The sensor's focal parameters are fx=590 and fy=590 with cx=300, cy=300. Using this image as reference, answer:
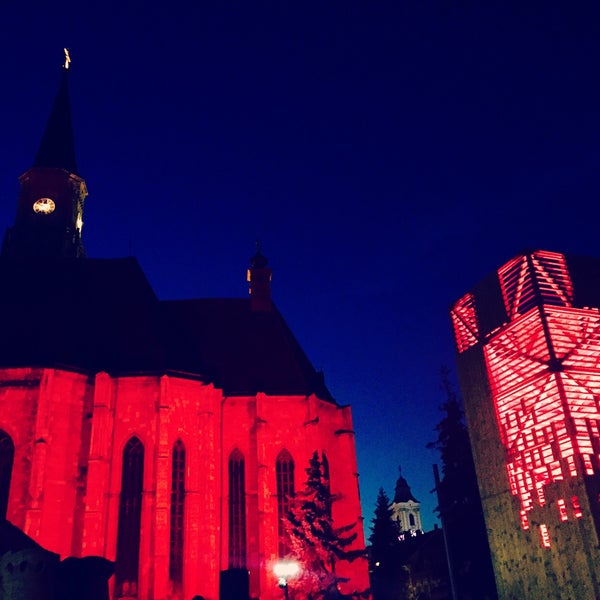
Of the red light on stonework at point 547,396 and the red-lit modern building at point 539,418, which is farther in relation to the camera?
the red light on stonework at point 547,396

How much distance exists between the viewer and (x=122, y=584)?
856 inches

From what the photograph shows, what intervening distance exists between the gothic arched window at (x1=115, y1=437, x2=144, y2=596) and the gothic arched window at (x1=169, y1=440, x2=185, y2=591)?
1312 mm

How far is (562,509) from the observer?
12.6 m

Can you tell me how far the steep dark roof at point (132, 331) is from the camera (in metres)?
25.0

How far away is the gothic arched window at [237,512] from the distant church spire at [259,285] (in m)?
9.45

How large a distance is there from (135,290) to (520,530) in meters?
20.7

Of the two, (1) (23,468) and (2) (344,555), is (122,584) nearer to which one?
(1) (23,468)

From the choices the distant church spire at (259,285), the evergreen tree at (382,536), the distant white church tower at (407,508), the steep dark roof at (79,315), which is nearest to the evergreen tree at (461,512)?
the distant church spire at (259,285)

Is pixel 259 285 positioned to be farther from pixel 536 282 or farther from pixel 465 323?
pixel 536 282

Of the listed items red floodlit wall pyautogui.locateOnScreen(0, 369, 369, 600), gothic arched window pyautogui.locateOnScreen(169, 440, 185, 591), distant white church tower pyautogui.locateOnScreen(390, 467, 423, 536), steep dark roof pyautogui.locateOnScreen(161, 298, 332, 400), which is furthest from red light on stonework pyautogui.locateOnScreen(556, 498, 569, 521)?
distant white church tower pyautogui.locateOnScreen(390, 467, 423, 536)

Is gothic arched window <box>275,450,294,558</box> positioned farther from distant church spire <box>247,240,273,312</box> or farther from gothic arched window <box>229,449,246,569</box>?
distant church spire <box>247,240,273,312</box>

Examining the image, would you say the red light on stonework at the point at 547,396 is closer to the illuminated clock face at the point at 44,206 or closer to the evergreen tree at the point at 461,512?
the evergreen tree at the point at 461,512

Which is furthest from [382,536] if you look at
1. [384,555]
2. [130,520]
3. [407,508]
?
[407,508]

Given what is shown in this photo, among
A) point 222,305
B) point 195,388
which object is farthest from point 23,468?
point 222,305
